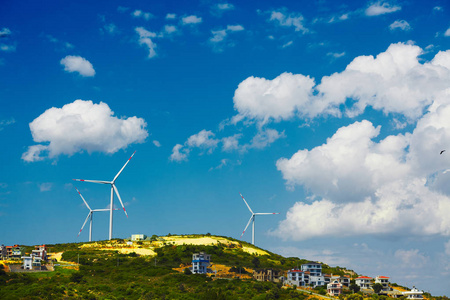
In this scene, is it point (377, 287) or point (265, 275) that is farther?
point (265, 275)

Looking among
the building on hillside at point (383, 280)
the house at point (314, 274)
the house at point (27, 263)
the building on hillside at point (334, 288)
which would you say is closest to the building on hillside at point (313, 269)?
the house at point (314, 274)

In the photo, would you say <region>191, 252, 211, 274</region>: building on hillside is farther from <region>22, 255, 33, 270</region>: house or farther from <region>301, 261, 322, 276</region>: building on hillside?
<region>22, 255, 33, 270</region>: house

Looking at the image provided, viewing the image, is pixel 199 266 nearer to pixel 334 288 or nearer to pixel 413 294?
pixel 334 288

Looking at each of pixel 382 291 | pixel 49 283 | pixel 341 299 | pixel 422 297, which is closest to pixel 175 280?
pixel 49 283

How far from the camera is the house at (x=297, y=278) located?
186387mm

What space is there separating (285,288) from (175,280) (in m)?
33.2

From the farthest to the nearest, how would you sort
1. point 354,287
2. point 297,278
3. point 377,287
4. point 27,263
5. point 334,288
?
point 297,278 → point 27,263 → point 354,287 → point 377,287 → point 334,288

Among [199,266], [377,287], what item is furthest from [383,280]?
[199,266]

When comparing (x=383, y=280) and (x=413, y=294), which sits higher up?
(x=383, y=280)

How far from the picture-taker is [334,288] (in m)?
170

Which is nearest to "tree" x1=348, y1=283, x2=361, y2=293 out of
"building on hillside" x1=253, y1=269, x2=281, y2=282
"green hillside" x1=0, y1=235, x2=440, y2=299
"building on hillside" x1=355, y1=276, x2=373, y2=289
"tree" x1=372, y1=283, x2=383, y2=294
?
"tree" x1=372, y1=283, x2=383, y2=294

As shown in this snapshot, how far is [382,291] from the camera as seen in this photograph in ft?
584

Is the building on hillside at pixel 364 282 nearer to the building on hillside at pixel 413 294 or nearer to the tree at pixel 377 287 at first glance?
the tree at pixel 377 287

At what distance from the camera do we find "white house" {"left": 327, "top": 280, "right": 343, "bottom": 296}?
170 meters
